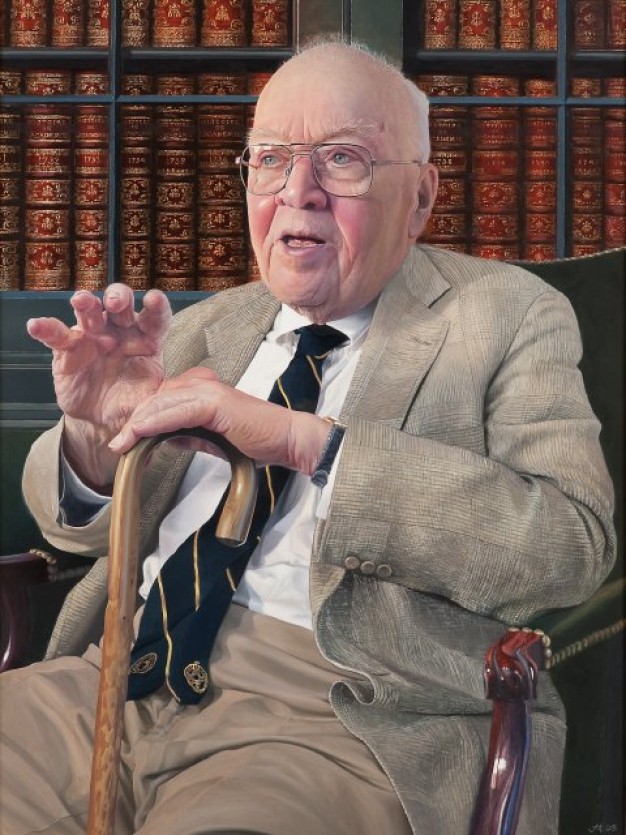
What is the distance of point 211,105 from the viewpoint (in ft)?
6.04

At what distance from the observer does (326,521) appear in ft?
5.11

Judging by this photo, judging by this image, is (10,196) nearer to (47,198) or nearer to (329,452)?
(47,198)

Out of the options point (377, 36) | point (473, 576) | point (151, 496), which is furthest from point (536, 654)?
point (377, 36)

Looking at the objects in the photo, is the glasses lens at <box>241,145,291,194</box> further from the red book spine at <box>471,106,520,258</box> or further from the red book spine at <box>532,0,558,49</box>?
the red book spine at <box>532,0,558,49</box>

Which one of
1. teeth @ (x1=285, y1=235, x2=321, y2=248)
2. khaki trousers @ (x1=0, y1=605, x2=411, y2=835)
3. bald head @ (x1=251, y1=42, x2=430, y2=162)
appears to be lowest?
khaki trousers @ (x1=0, y1=605, x2=411, y2=835)

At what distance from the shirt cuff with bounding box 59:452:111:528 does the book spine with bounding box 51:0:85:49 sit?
2.16ft

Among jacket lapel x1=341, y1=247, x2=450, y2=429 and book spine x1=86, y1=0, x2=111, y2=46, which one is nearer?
jacket lapel x1=341, y1=247, x2=450, y2=429

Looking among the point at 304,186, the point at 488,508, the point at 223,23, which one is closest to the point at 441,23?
the point at 223,23

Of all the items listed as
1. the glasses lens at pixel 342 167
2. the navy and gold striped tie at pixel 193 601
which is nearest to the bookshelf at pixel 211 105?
the glasses lens at pixel 342 167

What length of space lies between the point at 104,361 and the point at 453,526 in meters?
0.52

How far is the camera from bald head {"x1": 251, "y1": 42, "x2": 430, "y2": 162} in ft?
5.40

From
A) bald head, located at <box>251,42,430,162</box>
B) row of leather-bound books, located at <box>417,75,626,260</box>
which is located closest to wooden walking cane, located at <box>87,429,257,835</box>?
bald head, located at <box>251,42,430,162</box>

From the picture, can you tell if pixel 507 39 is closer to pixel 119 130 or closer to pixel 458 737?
pixel 119 130

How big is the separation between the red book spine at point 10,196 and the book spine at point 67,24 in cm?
13
